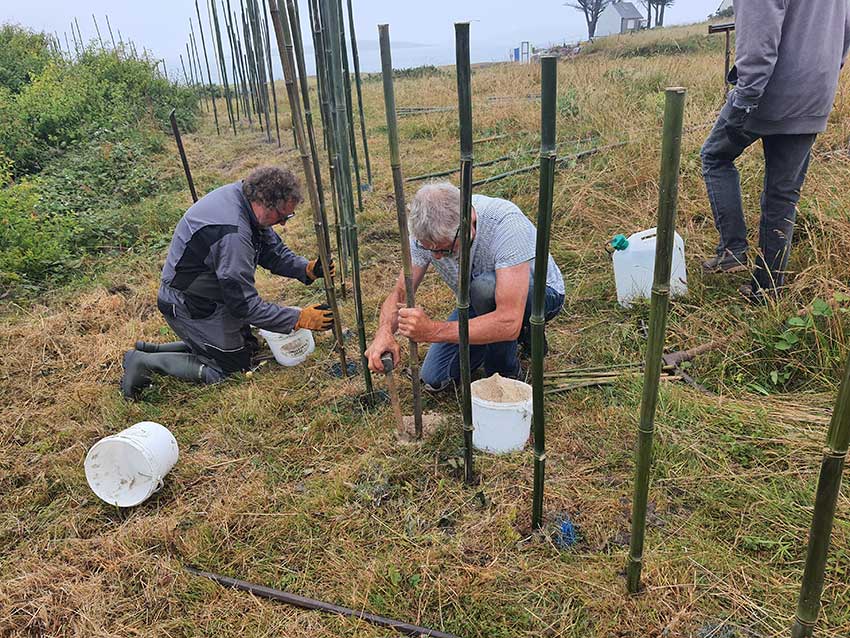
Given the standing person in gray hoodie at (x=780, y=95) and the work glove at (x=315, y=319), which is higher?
the standing person in gray hoodie at (x=780, y=95)

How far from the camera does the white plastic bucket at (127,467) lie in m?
2.28

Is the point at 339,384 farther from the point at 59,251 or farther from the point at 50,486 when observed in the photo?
the point at 59,251

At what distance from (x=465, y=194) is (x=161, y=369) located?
6.93ft

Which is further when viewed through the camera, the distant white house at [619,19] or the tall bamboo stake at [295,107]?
the distant white house at [619,19]

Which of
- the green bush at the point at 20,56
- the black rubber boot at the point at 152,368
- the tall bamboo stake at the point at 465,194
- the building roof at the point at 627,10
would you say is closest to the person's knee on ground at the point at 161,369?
the black rubber boot at the point at 152,368

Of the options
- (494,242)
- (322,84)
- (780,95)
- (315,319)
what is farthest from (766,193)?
(315,319)

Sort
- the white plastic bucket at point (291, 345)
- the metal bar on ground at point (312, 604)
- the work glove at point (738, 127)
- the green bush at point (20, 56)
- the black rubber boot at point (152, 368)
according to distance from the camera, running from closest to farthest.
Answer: the metal bar on ground at point (312, 604), the work glove at point (738, 127), the black rubber boot at point (152, 368), the white plastic bucket at point (291, 345), the green bush at point (20, 56)

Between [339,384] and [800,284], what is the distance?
2216mm

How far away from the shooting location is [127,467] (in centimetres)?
231

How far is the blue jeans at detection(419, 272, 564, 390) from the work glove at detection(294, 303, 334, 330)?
0.54 m

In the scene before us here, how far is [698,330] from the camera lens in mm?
2926

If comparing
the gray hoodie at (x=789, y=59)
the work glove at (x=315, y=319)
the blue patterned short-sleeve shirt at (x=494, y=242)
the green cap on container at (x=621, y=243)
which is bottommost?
the work glove at (x=315, y=319)

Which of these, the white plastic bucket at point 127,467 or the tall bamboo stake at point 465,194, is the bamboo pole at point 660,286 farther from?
the white plastic bucket at point 127,467

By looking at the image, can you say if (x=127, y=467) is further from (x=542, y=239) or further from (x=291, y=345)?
(x=542, y=239)
